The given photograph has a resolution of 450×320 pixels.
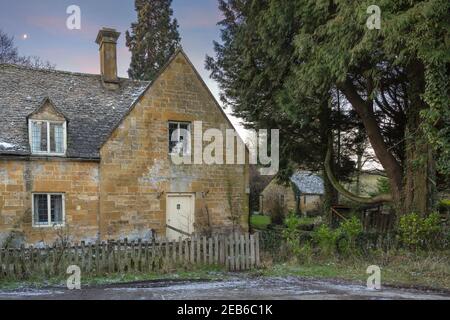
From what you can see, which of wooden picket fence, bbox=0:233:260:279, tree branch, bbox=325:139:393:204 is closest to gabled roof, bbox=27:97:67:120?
→ wooden picket fence, bbox=0:233:260:279

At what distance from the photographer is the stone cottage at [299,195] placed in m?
49.9

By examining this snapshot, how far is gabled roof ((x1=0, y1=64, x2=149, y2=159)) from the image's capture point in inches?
736

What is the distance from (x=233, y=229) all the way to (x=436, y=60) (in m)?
12.0

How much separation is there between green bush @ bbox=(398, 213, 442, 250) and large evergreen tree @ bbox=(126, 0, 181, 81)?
87.4 feet

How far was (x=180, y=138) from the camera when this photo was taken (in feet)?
68.8

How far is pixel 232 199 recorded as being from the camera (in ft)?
71.7

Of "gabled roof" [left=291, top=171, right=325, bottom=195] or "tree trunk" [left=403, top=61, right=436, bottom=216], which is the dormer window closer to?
"tree trunk" [left=403, top=61, right=436, bottom=216]

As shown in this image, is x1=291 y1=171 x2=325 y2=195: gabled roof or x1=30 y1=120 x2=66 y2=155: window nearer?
x1=30 y1=120 x2=66 y2=155: window

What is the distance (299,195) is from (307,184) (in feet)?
7.26

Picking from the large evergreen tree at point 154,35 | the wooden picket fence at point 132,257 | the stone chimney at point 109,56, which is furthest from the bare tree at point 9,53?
the wooden picket fence at point 132,257

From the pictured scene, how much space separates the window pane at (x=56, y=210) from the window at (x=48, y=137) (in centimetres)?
188

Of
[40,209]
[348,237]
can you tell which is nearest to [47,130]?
[40,209]
